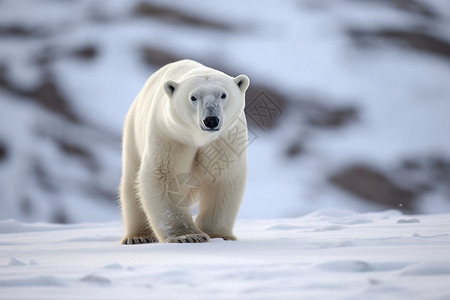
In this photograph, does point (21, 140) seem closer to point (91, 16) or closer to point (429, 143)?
point (91, 16)

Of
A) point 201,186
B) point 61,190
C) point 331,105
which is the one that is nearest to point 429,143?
point 331,105

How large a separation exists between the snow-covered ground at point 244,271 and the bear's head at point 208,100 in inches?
26.5

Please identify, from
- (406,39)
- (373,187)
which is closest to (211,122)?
(373,187)

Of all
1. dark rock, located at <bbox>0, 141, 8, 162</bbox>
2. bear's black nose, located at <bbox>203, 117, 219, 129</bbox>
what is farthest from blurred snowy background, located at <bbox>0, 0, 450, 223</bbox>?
bear's black nose, located at <bbox>203, 117, 219, 129</bbox>

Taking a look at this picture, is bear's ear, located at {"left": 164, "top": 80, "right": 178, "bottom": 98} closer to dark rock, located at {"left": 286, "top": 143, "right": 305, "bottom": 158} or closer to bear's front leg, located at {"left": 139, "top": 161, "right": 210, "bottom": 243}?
bear's front leg, located at {"left": 139, "top": 161, "right": 210, "bottom": 243}

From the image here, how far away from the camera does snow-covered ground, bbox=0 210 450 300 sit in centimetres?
179

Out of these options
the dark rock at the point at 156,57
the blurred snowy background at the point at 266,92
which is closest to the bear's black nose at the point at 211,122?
the blurred snowy background at the point at 266,92

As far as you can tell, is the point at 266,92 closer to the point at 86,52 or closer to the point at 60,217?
the point at 60,217

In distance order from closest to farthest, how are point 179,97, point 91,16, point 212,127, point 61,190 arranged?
point 212,127 < point 179,97 < point 61,190 < point 91,16

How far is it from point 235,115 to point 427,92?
10.7m

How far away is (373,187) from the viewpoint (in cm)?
1195

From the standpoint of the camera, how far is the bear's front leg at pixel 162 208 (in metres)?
3.47

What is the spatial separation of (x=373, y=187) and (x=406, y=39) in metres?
4.37

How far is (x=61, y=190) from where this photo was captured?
38.7 ft
